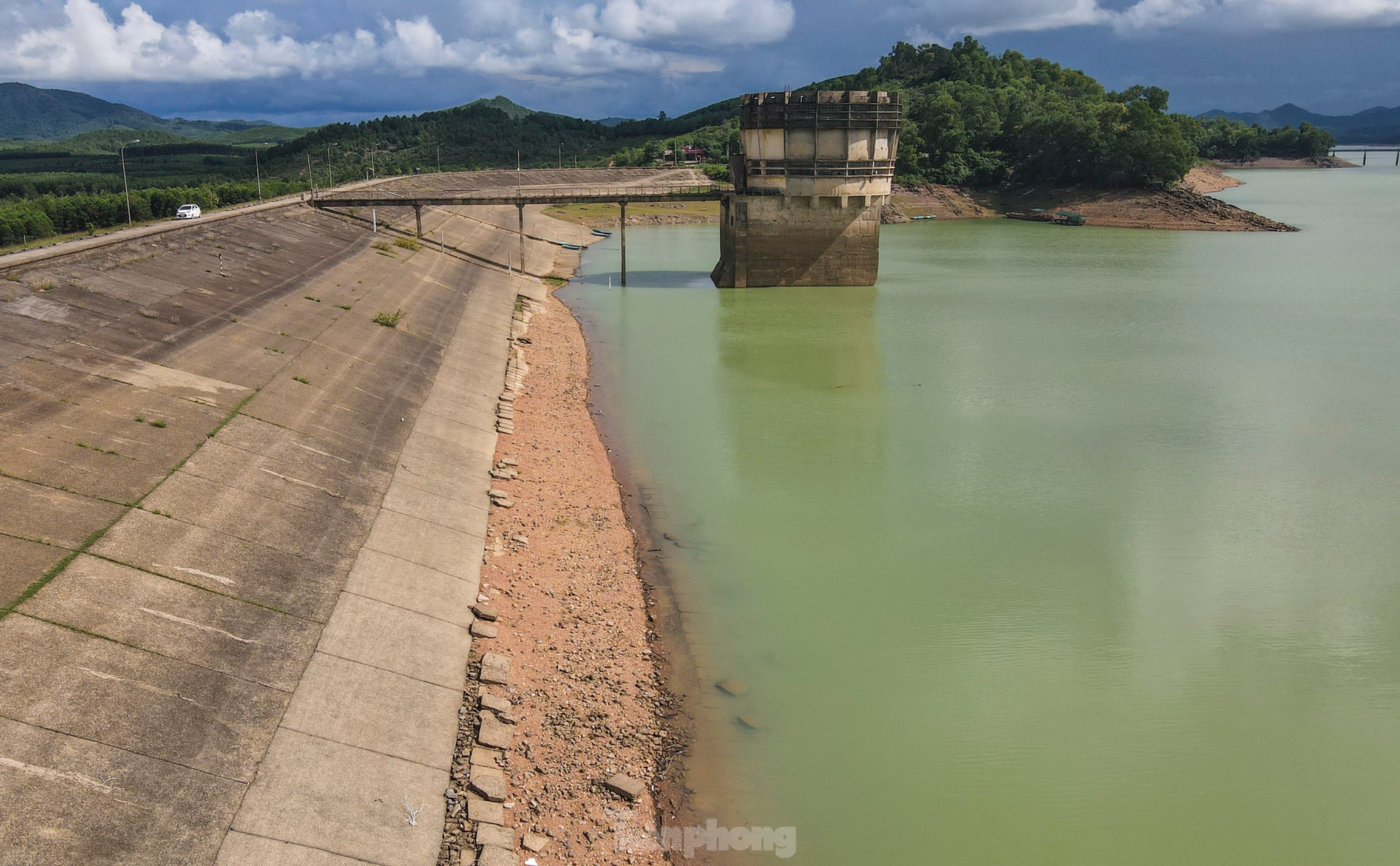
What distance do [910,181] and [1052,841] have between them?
118m

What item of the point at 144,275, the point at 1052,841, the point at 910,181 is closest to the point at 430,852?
the point at 1052,841

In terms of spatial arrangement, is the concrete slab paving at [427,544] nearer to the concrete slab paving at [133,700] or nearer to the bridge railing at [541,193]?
the concrete slab paving at [133,700]

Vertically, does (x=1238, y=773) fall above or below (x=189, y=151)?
below

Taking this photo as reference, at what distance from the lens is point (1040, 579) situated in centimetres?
2242

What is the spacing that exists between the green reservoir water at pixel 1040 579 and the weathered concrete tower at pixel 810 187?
13111mm

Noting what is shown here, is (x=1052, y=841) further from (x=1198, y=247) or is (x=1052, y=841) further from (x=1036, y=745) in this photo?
(x=1198, y=247)

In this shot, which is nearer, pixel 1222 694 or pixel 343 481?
pixel 1222 694

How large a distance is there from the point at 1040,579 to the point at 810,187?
42.1 m

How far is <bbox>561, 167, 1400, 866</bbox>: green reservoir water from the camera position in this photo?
15523 millimetres

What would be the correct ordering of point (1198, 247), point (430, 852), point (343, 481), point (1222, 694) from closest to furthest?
point (430, 852), point (1222, 694), point (343, 481), point (1198, 247)

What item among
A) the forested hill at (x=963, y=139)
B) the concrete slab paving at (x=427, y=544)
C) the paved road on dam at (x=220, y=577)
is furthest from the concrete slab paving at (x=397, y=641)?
the forested hill at (x=963, y=139)

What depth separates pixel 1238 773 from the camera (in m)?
16.2

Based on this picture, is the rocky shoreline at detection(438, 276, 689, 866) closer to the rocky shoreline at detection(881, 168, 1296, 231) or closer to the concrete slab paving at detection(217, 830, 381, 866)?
the concrete slab paving at detection(217, 830, 381, 866)

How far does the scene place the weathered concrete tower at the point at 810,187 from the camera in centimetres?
5903
